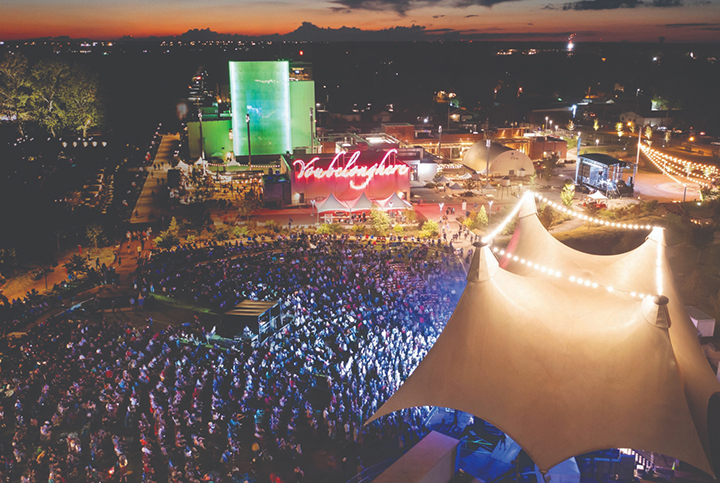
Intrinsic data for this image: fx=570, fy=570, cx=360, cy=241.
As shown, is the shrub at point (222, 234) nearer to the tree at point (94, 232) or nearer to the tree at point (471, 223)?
the tree at point (94, 232)

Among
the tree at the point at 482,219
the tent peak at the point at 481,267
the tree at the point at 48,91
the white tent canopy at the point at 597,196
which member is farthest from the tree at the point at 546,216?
the tree at the point at 48,91

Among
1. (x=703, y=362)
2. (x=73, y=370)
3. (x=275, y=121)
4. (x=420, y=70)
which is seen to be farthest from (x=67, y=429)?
(x=420, y=70)

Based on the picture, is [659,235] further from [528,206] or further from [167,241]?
[167,241]

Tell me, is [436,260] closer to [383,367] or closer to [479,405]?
[383,367]

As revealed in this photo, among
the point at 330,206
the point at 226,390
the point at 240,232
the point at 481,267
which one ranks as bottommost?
the point at 226,390

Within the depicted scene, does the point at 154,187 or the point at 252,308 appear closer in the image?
the point at 252,308

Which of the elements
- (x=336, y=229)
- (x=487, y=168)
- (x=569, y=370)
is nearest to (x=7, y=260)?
(x=336, y=229)
